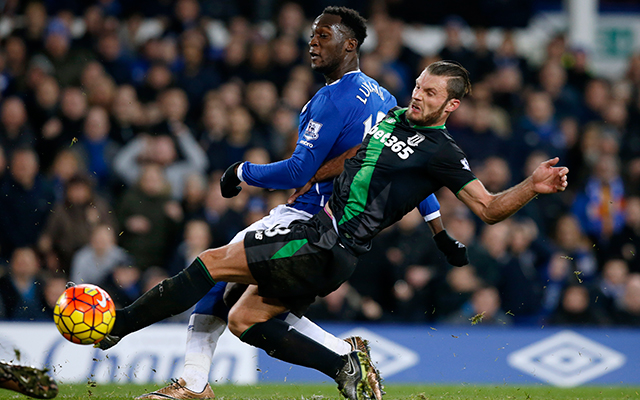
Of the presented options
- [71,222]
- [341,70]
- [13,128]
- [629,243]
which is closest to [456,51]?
[629,243]

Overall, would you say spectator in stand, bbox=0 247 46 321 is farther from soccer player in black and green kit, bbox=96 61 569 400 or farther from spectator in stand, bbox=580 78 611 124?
spectator in stand, bbox=580 78 611 124

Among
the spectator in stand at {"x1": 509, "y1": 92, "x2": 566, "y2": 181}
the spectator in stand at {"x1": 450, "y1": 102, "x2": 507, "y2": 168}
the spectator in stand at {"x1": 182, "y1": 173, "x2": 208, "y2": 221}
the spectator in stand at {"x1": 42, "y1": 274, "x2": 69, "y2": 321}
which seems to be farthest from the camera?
→ the spectator in stand at {"x1": 509, "y1": 92, "x2": 566, "y2": 181}

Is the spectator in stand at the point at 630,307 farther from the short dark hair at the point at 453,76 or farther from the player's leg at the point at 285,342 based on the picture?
the short dark hair at the point at 453,76

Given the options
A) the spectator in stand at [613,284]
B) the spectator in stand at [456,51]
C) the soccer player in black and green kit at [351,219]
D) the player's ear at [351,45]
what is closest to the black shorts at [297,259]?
the soccer player in black and green kit at [351,219]

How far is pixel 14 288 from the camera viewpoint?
24.2 feet

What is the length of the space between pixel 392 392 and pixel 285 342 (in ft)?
6.35

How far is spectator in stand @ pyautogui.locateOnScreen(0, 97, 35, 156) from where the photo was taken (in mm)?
8219

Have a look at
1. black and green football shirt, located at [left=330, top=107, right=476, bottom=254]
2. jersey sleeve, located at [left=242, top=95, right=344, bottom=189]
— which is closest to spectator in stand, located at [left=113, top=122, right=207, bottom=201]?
jersey sleeve, located at [left=242, top=95, right=344, bottom=189]

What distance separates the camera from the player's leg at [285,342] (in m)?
4.74

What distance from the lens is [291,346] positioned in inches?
186

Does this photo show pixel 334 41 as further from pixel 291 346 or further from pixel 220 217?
pixel 220 217

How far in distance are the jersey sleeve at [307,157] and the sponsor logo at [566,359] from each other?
166 inches

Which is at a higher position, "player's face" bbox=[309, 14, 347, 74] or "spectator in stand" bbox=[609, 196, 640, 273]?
"spectator in stand" bbox=[609, 196, 640, 273]

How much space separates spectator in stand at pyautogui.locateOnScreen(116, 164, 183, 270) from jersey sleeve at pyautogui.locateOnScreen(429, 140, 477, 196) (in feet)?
15.4
